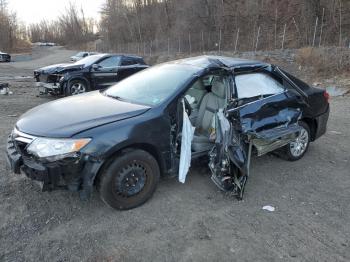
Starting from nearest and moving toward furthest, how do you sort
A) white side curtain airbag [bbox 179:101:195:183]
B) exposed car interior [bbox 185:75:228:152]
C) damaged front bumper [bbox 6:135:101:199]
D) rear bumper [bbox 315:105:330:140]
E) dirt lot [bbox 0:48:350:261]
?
dirt lot [bbox 0:48:350:261] → damaged front bumper [bbox 6:135:101:199] → white side curtain airbag [bbox 179:101:195:183] → exposed car interior [bbox 185:75:228:152] → rear bumper [bbox 315:105:330:140]

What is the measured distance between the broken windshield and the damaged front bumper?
1.11 metres

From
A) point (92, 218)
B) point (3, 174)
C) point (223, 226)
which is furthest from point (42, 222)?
point (223, 226)

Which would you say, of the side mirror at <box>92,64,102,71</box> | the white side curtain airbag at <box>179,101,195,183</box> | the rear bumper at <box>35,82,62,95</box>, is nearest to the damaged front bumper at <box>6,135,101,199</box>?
the white side curtain airbag at <box>179,101,195,183</box>

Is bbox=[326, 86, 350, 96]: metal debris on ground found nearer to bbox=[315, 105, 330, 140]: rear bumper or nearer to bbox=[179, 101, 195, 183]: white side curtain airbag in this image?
bbox=[315, 105, 330, 140]: rear bumper

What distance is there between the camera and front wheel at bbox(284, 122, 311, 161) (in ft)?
17.1

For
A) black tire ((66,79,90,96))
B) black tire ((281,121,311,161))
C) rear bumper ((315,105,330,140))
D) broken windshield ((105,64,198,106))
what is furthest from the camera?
black tire ((66,79,90,96))

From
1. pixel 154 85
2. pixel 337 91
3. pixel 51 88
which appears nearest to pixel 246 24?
pixel 337 91

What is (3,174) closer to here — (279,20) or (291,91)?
(291,91)

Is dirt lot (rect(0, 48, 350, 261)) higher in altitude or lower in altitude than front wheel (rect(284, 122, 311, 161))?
lower

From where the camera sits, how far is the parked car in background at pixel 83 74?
10477 mm

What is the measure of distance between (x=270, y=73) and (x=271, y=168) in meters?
1.42

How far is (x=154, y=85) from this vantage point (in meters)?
4.44

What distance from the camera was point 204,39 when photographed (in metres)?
31.9

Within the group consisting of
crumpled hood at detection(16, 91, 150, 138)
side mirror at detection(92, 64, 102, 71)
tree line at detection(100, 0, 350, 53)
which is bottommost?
crumpled hood at detection(16, 91, 150, 138)
